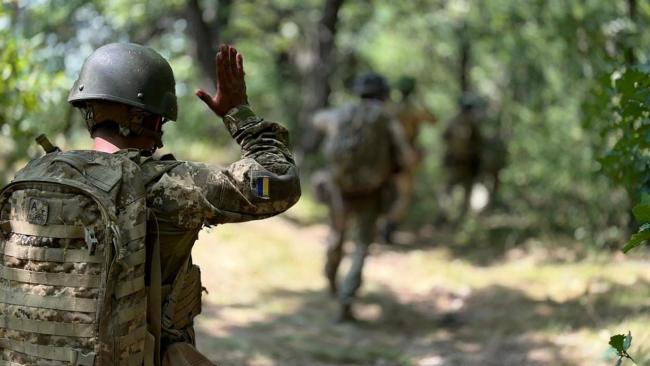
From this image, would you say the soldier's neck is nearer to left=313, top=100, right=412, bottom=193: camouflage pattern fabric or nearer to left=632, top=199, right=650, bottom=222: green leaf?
left=632, top=199, right=650, bottom=222: green leaf

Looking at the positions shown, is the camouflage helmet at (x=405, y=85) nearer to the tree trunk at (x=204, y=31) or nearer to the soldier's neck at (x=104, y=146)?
the tree trunk at (x=204, y=31)

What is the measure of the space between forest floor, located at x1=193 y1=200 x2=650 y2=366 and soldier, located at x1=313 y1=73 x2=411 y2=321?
0.62 m

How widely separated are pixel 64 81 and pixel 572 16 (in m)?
5.00

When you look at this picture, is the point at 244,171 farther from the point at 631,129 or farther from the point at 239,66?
the point at 631,129

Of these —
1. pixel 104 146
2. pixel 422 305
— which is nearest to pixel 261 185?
pixel 104 146

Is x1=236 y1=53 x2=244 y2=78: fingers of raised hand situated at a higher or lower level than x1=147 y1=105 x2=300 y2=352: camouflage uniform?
higher

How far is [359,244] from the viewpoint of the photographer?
730 cm

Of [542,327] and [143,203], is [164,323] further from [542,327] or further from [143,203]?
[542,327]

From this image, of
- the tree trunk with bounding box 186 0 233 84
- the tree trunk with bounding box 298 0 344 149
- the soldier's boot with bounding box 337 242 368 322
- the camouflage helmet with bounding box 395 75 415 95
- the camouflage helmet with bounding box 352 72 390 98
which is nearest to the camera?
the soldier's boot with bounding box 337 242 368 322

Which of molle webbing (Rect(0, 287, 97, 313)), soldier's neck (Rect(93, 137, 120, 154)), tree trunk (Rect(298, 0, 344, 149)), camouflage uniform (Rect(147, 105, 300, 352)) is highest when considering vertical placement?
tree trunk (Rect(298, 0, 344, 149))

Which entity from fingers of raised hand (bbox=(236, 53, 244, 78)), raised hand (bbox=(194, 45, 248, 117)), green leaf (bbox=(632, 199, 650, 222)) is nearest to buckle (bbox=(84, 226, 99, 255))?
raised hand (bbox=(194, 45, 248, 117))

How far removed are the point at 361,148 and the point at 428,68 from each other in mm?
11188

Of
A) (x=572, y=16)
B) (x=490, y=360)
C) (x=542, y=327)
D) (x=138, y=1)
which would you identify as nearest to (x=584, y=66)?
(x=572, y=16)

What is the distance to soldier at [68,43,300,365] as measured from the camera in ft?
8.55
